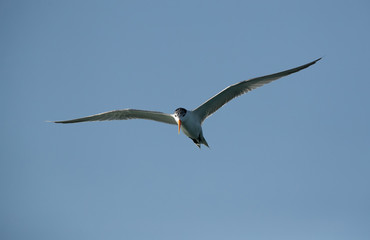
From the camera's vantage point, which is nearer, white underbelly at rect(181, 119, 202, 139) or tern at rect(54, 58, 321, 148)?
tern at rect(54, 58, 321, 148)

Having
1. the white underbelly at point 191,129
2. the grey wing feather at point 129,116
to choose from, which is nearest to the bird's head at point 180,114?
the white underbelly at point 191,129

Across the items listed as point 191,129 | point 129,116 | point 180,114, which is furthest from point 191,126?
point 129,116

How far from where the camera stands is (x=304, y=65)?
1204 centimetres

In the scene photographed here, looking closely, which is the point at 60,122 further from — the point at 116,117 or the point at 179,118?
the point at 179,118

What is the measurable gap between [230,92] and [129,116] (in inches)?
147

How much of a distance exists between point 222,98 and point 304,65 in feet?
9.63

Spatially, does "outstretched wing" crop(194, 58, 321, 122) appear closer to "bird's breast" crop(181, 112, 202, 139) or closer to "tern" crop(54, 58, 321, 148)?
"tern" crop(54, 58, 321, 148)

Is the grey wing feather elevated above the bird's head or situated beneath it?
elevated above

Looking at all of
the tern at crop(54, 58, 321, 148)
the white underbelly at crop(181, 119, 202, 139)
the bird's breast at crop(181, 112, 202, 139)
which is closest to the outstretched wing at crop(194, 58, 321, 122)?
the tern at crop(54, 58, 321, 148)

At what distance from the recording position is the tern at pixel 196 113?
13.2m

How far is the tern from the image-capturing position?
13211 mm

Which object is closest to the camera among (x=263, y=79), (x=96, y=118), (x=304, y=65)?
(x=304, y=65)

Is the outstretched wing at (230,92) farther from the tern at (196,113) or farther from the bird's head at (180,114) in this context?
the bird's head at (180,114)

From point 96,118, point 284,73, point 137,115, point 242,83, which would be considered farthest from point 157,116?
point 284,73
